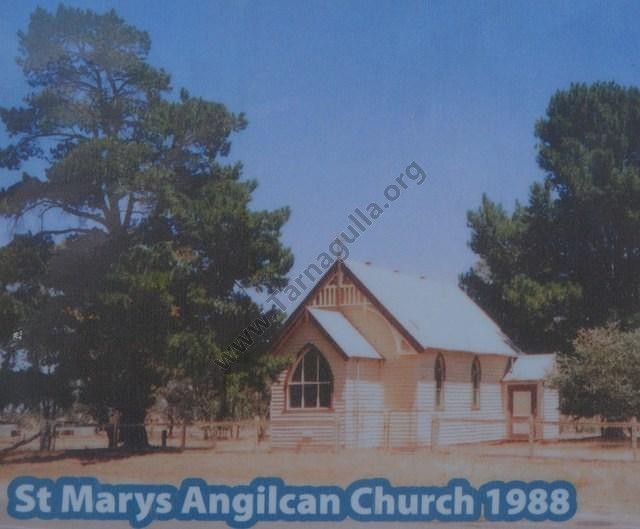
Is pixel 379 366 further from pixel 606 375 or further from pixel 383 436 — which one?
pixel 606 375

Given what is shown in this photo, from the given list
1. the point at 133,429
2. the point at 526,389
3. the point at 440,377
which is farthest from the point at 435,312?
the point at 133,429

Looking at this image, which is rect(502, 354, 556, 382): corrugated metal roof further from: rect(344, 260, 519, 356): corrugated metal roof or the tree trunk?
the tree trunk

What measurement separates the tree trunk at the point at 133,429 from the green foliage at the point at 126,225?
5.5 inches

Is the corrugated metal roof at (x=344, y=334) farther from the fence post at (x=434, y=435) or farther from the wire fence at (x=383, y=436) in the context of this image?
the fence post at (x=434, y=435)

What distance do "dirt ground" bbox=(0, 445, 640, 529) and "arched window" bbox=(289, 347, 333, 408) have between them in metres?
4.75

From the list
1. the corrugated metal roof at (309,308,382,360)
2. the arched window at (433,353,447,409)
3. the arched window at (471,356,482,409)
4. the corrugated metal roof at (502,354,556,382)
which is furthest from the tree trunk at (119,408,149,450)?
the corrugated metal roof at (502,354,556,382)

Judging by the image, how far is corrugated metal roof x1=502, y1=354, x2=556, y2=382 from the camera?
26.3 meters

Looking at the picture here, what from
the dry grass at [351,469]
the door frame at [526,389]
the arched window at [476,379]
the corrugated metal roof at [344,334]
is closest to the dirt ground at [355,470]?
the dry grass at [351,469]

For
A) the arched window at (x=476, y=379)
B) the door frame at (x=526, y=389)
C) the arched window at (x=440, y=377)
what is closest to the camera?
the arched window at (x=440, y=377)

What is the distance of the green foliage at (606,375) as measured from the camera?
23.0 m

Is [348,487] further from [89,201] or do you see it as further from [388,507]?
[89,201]

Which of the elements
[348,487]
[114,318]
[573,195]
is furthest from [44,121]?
[573,195]

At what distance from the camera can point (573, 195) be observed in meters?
19.0

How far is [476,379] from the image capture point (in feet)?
85.6
